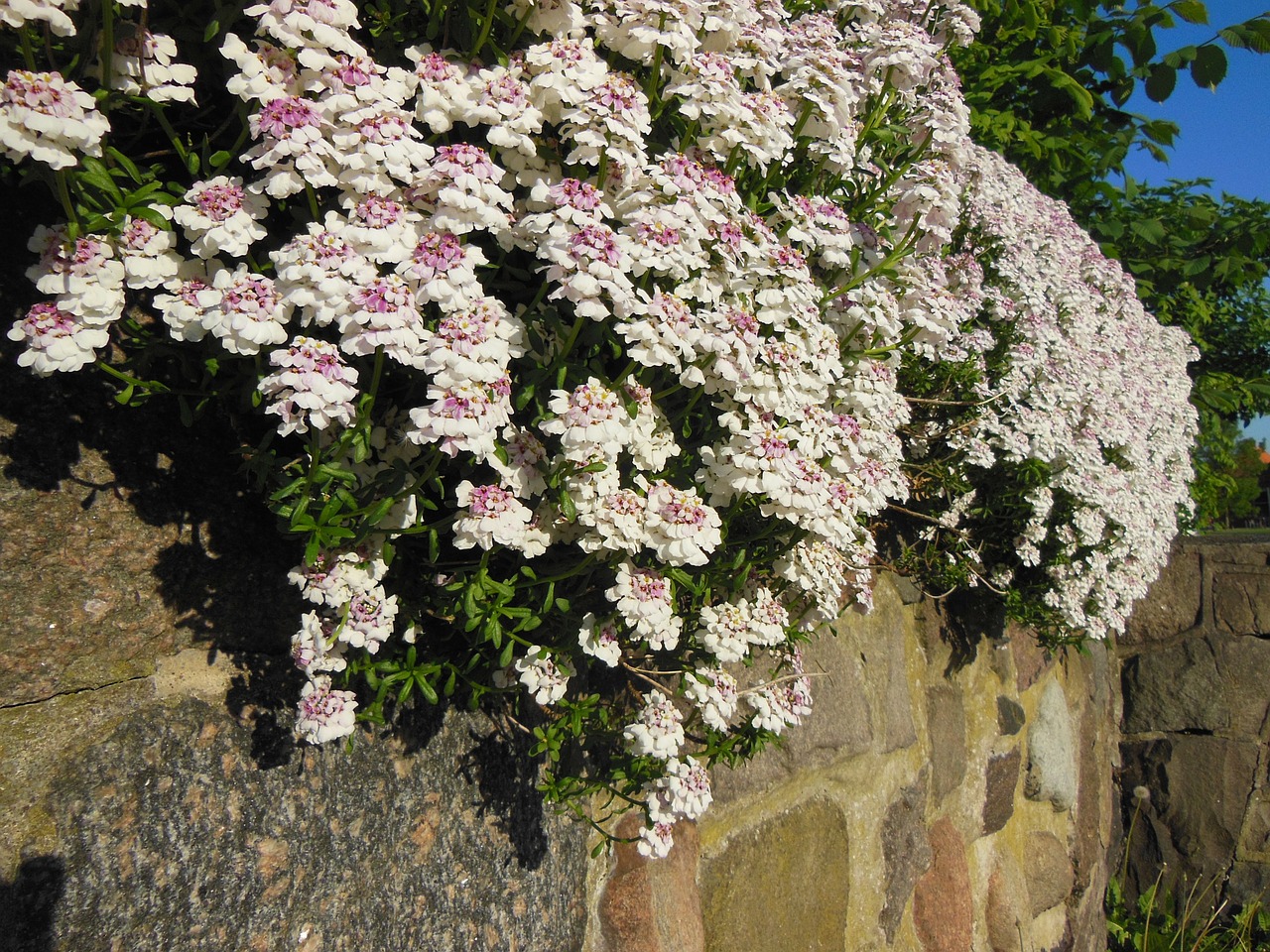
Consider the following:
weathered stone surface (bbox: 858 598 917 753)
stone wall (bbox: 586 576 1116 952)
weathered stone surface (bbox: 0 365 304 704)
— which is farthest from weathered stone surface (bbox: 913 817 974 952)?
weathered stone surface (bbox: 0 365 304 704)

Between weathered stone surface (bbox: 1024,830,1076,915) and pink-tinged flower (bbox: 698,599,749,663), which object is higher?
pink-tinged flower (bbox: 698,599,749,663)

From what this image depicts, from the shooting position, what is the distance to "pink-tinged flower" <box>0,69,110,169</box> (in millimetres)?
1002

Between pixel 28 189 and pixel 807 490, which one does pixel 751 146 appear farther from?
pixel 28 189

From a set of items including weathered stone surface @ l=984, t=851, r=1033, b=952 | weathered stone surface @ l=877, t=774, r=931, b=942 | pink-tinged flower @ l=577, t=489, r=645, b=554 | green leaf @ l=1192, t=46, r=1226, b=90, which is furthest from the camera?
green leaf @ l=1192, t=46, r=1226, b=90

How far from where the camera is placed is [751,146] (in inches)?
59.2

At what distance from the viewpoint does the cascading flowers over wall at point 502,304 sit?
1170 mm

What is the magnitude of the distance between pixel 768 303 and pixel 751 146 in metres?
0.26

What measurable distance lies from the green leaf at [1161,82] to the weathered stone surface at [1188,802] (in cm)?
357

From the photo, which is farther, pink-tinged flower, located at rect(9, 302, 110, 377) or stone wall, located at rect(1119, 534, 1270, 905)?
Result: stone wall, located at rect(1119, 534, 1270, 905)

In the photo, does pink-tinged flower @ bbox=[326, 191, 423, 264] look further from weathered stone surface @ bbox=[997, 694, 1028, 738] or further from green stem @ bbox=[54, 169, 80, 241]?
weathered stone surface @ bbox=[997, 694, 1028, 738]

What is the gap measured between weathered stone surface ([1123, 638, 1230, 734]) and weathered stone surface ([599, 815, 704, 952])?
4.11 meters

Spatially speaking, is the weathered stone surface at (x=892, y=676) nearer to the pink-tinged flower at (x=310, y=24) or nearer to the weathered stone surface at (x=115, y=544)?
the weathered stone surface at (x=115, y=544)

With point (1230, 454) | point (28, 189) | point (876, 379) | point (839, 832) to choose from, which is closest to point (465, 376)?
point (28, 189)

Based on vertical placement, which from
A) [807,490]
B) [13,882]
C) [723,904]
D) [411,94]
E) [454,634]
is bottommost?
[723,904]
